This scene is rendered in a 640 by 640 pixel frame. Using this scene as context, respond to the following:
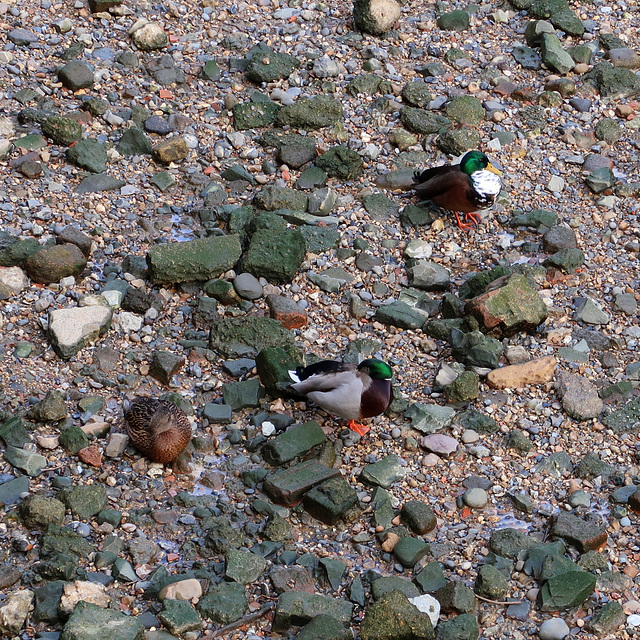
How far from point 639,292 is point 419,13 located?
3593mm

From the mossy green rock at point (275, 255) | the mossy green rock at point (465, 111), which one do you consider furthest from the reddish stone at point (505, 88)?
the mossy green rock at point (275, 255)

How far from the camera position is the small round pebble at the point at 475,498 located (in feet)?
14.3

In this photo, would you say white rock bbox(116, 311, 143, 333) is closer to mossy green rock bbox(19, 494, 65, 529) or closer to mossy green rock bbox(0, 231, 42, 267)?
mossy green rock bbox(0, 231, 42, 267)

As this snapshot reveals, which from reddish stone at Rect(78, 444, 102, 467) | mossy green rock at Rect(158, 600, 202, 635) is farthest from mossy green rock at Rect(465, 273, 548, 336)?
mossy green rock at Rect(158, 600, 202, 635)

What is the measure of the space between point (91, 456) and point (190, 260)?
1476 millimetres

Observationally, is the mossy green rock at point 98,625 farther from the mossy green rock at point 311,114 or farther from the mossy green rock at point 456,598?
the mossy green rock at point 311,114

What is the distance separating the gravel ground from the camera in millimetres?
4246

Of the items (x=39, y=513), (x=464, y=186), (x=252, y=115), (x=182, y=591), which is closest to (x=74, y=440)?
(x=39, y=513)

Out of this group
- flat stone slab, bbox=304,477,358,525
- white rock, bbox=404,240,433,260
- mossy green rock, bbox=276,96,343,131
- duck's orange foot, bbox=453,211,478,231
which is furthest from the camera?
mossy green rock, bbox=276,96,343,131

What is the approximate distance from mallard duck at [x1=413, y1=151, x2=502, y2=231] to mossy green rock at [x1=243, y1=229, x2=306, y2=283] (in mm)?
1114

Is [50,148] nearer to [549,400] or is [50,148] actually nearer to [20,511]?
[20,511]

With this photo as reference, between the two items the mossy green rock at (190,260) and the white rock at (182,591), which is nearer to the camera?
the white rock at (182,591)

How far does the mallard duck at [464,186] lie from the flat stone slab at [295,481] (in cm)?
241

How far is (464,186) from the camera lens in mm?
5875
